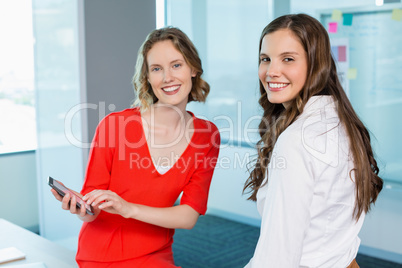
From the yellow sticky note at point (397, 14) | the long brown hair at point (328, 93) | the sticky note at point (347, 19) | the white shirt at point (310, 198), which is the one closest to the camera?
the white shirt at point (310, 198)

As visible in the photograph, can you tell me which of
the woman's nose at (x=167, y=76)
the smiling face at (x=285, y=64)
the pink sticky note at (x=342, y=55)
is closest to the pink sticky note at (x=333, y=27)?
the pink sticky note at (x=342, y=55)

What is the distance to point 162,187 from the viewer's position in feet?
6.25

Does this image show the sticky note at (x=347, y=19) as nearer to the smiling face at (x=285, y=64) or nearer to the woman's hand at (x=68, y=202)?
the smiling face at (x=285, y=64)

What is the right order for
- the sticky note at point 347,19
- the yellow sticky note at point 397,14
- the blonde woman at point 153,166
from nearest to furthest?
the blonde woman at point 153,166 < the yellow sticky note at point 397,14 < the sticky note at point 347,19

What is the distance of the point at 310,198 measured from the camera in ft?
3.89

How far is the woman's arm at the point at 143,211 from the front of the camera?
5.43 feet

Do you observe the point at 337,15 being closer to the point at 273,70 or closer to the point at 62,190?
the point at 273,70

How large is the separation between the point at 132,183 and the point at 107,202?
267 millimetres

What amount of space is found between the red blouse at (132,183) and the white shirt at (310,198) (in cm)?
73

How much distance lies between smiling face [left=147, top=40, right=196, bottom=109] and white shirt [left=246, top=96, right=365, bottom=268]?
30.2 inches

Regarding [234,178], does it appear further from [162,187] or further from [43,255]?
[43,255]

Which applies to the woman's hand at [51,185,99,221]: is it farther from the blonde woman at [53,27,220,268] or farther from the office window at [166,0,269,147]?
the office window at [166,0,269,147]

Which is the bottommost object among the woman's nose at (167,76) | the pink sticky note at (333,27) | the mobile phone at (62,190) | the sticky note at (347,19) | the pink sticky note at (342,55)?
the mobile phone at (62,190)

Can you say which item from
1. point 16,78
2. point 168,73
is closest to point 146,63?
point 168,73
